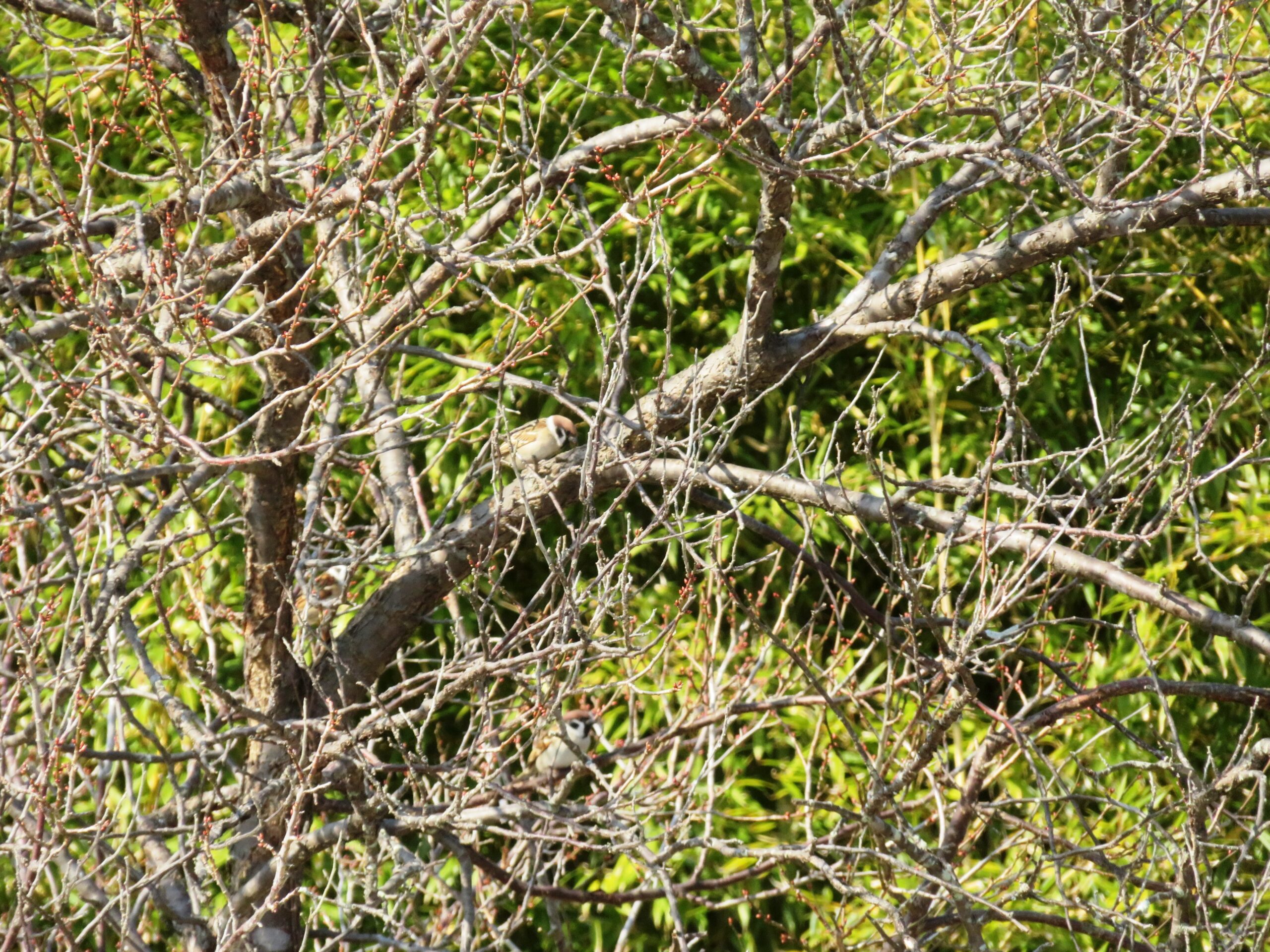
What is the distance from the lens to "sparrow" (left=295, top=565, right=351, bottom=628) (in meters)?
2.54

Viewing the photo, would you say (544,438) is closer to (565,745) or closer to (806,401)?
(806,401)

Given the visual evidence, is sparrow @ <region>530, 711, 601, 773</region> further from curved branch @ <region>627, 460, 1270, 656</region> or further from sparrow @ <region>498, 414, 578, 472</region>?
curved branch @ <region>627, 460, 1270, 656</region>

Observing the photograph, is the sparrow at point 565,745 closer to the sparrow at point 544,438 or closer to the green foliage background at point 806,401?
the green foliage background at point 806,401

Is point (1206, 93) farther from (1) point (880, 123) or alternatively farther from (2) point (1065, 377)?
(1) point (880, 123)

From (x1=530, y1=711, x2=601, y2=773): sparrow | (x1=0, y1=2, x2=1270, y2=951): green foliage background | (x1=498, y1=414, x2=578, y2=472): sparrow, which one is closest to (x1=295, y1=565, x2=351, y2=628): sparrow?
(x1=0, y1=2, x2=1270, y2=951): green foliage background

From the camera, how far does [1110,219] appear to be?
253cm

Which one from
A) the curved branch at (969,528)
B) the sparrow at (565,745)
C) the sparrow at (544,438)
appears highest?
the curved branch at (969,528)

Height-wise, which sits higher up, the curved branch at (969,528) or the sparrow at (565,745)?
the curved branch at (969,528)

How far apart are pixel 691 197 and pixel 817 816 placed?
2039mm

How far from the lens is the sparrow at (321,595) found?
2543 mm

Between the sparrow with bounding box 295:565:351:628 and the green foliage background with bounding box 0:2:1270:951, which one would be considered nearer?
the sparrow with bounding box 295:565:351:628

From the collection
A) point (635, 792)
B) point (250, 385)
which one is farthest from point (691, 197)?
point (635, 792)

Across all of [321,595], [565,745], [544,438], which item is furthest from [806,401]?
[321,595]

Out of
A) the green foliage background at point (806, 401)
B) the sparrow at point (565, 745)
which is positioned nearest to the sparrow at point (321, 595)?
the green foliage background at point (806, 401)
